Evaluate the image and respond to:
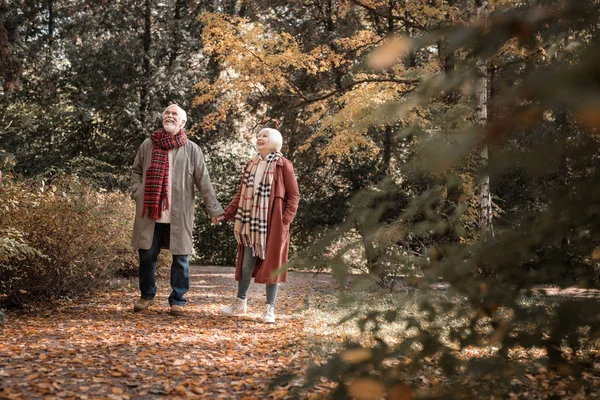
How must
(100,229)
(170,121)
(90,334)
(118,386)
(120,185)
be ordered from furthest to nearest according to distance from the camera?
(120,185) < (100,229) < (170,121) < (90,334) < (118,386)

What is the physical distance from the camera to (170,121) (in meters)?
6.25

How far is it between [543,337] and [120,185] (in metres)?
15.7

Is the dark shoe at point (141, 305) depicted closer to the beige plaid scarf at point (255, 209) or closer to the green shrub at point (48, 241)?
the green shrub at point (48, 241)

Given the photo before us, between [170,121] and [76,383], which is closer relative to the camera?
[76,383]

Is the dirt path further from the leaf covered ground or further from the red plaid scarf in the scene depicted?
the red plaid scarf

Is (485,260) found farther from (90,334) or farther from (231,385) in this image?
(90,334)

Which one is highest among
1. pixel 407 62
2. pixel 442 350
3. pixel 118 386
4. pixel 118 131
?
pixel 407 62

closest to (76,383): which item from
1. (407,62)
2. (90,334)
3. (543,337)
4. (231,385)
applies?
(231,385)

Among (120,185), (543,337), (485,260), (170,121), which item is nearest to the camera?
(485,260)

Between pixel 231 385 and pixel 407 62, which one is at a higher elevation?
pixel 407 62

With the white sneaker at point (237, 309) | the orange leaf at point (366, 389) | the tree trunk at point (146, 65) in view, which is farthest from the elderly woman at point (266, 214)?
the tree trunk at point (146, 65)

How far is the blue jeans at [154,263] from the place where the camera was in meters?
6.20

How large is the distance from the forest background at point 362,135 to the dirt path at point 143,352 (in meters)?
0.71

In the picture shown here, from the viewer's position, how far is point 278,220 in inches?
239
